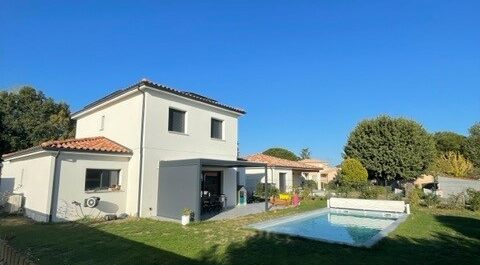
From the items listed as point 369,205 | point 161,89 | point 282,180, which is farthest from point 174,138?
A: point 282,180

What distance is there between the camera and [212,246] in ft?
33.2

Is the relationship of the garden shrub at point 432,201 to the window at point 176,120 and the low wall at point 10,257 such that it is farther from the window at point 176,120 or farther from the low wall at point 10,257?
the low wall at point 10,257

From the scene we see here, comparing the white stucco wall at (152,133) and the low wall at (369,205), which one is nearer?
the white stucco wall at (152,133)

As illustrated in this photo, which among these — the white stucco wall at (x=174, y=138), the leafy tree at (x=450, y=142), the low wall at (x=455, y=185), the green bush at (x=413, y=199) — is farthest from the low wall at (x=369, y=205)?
the leafy tree at (x=450, y=142)

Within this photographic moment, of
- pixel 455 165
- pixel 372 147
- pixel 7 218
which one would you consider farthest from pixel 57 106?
pixel 455 165

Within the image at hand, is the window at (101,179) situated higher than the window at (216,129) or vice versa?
the window at (216,129)

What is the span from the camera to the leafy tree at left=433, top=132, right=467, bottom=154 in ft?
190

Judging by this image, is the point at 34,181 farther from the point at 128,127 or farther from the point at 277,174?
the point at 277,174

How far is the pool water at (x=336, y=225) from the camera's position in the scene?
13.1 meters

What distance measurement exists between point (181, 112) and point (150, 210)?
5.81 meters

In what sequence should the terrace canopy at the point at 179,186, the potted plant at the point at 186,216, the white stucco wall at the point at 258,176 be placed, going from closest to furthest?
the potted plant at the point at 186,216
the terrace canopy at the point at 179,186
the white stucco wall at the point at 258,176

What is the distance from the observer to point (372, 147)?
35.6 metres

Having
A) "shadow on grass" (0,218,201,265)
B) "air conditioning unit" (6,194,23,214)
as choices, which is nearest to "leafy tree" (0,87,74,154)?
"air conditioning unit" (6,194,23,214)

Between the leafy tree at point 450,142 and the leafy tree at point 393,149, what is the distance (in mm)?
27336
